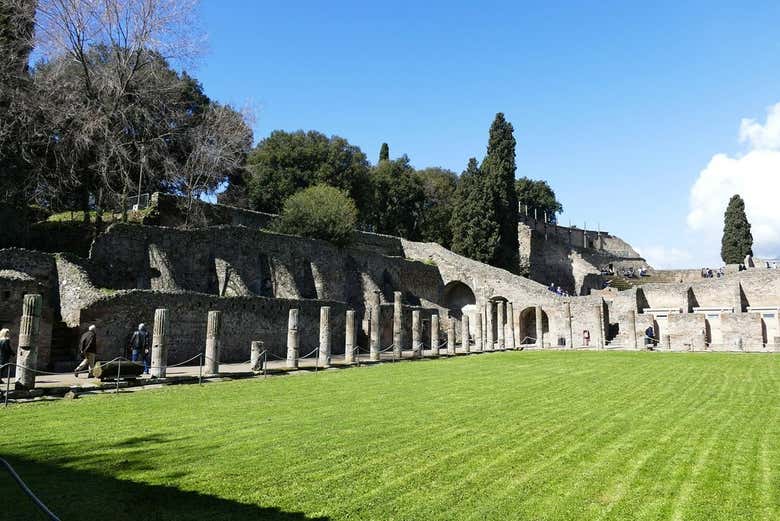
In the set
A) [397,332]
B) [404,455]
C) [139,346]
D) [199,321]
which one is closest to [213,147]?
[199,321]

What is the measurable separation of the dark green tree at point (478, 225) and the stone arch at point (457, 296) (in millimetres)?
3601

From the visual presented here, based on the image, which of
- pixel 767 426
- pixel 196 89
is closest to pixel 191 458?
pixel 767 426

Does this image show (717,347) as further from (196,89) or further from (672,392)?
(196,89)

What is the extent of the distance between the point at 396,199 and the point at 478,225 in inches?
386

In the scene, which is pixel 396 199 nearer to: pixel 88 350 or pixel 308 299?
pixel 308 299

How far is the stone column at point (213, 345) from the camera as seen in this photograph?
17312 millimetres

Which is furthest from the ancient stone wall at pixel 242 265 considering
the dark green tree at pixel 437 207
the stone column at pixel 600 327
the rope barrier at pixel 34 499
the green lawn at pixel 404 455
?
the rope barrier at pixel 34 499

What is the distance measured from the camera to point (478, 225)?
47.8 metres

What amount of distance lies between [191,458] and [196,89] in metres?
39.3

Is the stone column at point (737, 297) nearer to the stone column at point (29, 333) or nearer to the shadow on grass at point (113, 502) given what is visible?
the stone column at point (29, 333)

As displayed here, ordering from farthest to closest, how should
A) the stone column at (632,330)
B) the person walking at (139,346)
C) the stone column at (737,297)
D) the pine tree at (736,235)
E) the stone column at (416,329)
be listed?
the pine tree at (736,235)
the stone column at (737,297)
the stone column at (632,330)
the stone column at (416,329)
the person walking at (139,346)

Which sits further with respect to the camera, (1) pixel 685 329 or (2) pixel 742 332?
(1) pixel 685 329

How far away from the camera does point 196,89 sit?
4166cm

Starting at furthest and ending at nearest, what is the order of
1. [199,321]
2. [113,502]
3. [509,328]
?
[509,328], [199,321], [113,502]
